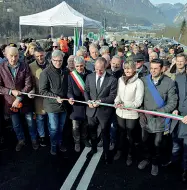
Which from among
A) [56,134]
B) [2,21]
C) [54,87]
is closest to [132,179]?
[56,134]

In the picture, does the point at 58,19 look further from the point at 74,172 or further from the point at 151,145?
the point at 74,172

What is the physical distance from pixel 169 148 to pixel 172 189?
52.9 inches

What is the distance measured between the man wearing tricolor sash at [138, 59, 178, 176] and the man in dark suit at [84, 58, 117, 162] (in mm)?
580

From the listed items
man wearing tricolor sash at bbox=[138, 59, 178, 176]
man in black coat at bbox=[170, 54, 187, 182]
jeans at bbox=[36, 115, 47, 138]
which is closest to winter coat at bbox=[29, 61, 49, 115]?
jeans at bbox=[36, 115, 47, 138]

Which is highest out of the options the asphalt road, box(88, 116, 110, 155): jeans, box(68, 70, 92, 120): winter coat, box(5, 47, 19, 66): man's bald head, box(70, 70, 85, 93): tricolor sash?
box(5, 47, 19, 66): man's bald head

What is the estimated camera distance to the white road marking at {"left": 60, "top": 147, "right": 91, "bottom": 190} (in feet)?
11.9

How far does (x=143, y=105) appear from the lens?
13.1 ft

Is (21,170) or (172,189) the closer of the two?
(172,189)

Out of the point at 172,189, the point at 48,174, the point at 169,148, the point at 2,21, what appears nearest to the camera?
the point at 172,189

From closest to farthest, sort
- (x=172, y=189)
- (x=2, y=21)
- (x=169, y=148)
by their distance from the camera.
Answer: (x=172, y=189)
(x=169, y=148)
(x=2, y=21)

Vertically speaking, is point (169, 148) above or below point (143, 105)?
below

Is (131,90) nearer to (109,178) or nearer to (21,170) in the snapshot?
(109,178)

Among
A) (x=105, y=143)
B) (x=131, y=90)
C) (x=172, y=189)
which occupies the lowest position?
(x=172, y=189)

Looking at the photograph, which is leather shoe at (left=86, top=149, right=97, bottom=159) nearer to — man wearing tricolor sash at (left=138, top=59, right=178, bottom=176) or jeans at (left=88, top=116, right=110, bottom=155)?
jeans at (left=88, top=116, right=110, bottom=155)
